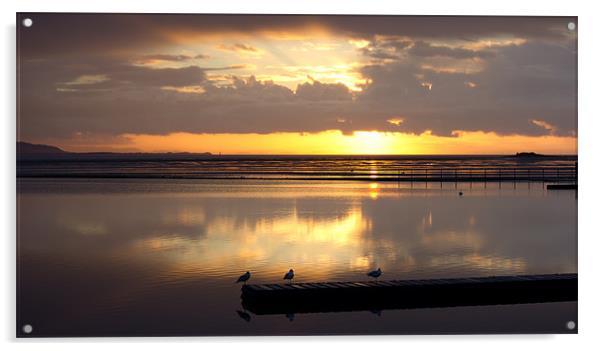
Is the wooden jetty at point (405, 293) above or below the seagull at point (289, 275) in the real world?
below

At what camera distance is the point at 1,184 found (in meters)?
4.25

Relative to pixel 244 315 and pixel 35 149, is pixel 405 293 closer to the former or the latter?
pixel 244 315

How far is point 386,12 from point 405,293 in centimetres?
151

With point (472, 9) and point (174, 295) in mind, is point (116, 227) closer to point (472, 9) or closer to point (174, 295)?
point (174, 295)

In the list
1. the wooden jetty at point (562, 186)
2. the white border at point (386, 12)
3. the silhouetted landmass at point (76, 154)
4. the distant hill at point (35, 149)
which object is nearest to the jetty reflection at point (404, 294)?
the white border at point (386, 12)

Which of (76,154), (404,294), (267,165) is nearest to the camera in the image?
(404,294)

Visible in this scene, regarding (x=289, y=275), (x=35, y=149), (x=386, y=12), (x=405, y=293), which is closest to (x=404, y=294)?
(x=405, y=293)

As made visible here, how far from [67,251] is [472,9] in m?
2.55

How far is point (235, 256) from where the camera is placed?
4.66 m

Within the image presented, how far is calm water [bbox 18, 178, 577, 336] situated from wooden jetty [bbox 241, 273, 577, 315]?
5cm

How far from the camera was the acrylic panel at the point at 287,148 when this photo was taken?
14.2ft

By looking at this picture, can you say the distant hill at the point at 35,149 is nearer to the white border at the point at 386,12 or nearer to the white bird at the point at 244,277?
the white border at the point at 386,12

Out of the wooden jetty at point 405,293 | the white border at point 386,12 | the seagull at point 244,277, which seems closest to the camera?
the white border at point 386,12

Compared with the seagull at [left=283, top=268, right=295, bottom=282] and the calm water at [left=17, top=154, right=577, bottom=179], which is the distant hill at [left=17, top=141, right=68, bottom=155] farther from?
the seagull at [left=283, top=268, right=295, bottom=282]
